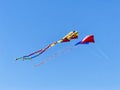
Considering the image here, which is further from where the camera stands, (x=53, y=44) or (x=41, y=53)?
(x=53, y=44)

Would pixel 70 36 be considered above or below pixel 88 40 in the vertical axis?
above

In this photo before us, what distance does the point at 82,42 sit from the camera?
63500mm

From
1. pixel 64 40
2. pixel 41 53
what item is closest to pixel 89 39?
pixel 64 40

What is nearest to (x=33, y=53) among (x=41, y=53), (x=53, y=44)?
(x=41, y=53)

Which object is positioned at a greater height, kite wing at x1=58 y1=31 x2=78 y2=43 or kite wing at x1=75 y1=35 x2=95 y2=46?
kite wing at x1=58 y1=31 x2=78 y2=43

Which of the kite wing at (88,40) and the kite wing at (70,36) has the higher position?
the kite wing at (70,36)

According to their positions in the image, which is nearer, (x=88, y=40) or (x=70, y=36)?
(x=88, y=40)

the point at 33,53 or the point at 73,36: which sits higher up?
the point at 73,36

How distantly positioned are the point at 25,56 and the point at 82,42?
1891 cm

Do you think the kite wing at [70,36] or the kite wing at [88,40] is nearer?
the kite wing at [88,40]

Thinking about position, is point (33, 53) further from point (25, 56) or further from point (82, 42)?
point (82, 42)

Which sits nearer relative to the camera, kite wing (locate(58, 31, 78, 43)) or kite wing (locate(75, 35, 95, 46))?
kite wing (locate(75, 35, 95, 46))

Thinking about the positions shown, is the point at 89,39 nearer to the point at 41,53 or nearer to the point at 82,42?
the point at 82,42

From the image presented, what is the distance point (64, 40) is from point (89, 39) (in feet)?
27.0
